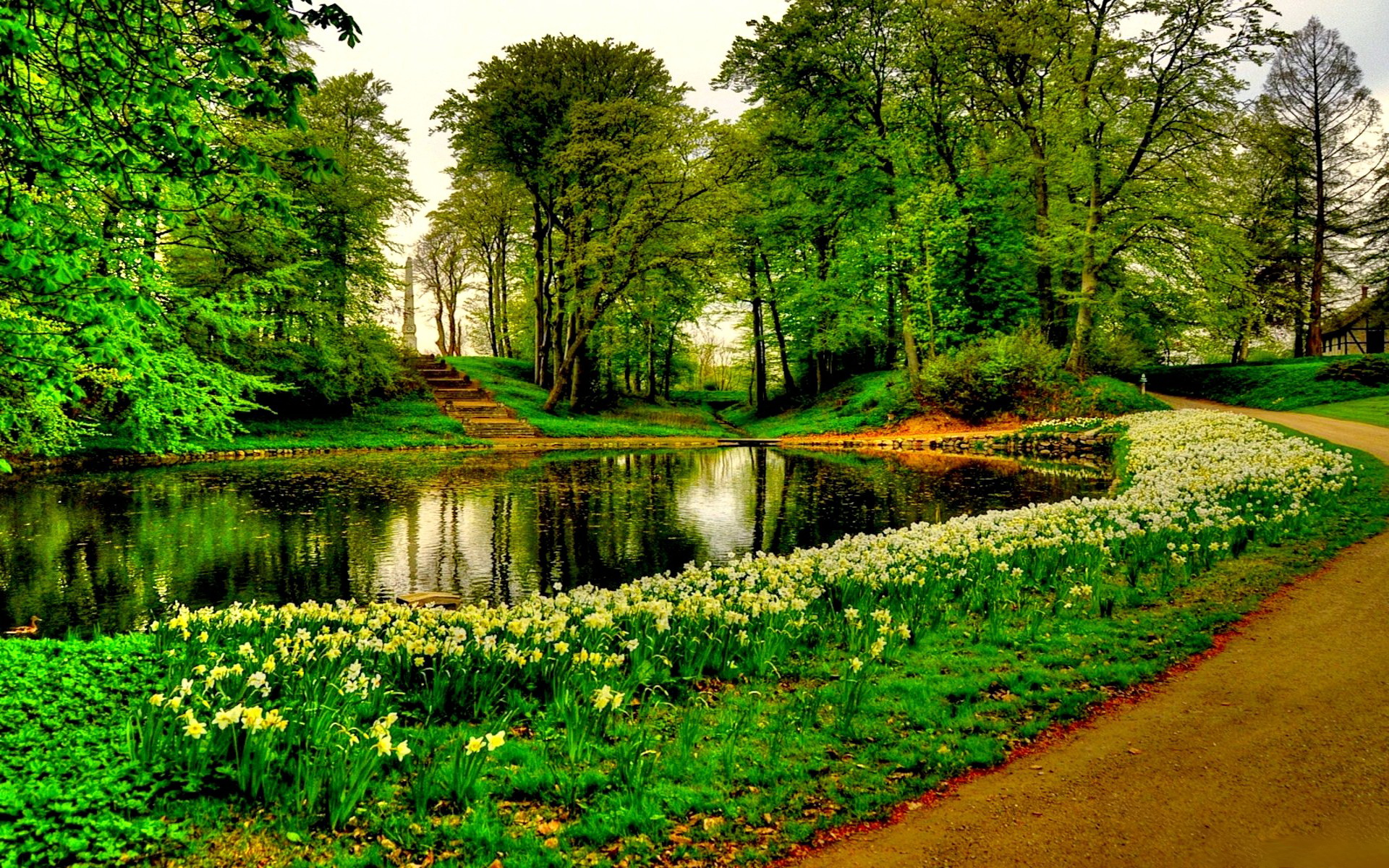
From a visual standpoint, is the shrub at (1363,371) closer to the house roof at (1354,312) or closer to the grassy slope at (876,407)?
the grassy slope at (876,407)

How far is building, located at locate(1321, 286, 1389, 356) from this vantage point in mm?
36531

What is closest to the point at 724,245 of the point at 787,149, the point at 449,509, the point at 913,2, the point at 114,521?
the point at 787,149

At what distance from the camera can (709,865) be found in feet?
10.2

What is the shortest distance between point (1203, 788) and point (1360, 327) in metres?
63.1

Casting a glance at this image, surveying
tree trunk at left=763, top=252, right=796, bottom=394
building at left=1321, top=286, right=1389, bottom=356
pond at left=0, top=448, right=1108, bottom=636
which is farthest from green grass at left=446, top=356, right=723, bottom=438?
building at left=1321, top=286, right=1389, bottom=356

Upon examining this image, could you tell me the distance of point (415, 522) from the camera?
40.8 feet

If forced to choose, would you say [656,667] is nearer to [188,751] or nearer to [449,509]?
[188,751]

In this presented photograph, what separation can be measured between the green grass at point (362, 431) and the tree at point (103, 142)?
59.2ft

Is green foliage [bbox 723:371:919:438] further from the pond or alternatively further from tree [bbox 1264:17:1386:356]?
tree [bbox 1264:17:1386:356]

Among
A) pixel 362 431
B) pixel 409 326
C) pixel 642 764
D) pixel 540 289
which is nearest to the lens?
pixel 642 764

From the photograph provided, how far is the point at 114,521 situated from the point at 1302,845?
621 inches

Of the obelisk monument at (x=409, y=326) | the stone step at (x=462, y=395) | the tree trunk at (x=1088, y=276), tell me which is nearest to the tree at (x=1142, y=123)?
the tree trunk at (x=1088, y=276)

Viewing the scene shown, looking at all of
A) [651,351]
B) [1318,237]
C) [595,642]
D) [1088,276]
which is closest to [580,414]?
[651,351]

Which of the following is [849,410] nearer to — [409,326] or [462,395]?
[462,395]
